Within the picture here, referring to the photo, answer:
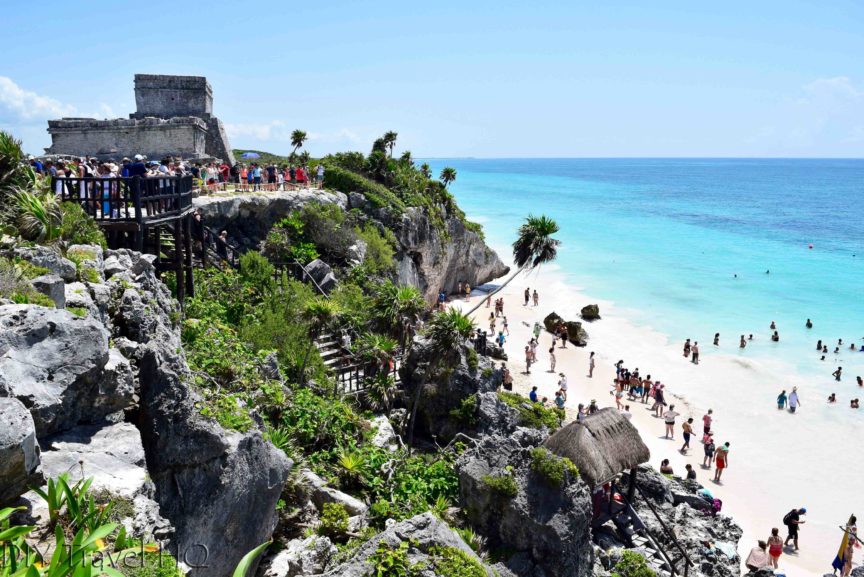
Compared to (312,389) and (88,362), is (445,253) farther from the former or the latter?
(88,362)

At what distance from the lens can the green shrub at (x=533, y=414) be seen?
19.5m

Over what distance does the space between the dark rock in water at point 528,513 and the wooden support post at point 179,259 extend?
393 inches

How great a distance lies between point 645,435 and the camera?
2623 centimetres

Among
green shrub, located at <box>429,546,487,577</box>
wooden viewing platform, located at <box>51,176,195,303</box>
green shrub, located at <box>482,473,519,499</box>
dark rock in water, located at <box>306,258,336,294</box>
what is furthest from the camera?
dark rock in water, located at <box>306,258,336,294</box>

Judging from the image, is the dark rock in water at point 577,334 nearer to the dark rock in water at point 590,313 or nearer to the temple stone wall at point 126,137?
the dark rock in water at point 590,313

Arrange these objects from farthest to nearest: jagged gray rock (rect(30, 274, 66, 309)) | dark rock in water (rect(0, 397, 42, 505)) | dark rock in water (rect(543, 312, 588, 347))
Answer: dark rock in water (rect(543, 312, 588, 347))
jagged gray rock (rect(30, 274, 66, 309))
dark rock in water (rect(0, 397, 42, 505))

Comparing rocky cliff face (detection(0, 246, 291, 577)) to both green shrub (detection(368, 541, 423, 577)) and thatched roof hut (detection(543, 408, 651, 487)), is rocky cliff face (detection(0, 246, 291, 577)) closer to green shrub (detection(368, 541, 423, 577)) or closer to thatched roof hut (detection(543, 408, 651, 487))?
green shrub (detection(368, 541, 423, 577))

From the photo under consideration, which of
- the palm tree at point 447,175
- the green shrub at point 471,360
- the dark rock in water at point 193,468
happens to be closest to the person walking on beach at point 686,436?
the green shrub at point 471,360

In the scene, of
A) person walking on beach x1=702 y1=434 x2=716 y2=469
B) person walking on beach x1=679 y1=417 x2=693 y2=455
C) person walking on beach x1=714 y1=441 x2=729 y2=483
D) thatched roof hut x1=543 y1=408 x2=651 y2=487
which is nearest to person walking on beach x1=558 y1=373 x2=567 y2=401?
person walking on beach x1=679 y1=417 x2=693 y2=455

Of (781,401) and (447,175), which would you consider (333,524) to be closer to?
(781,401)

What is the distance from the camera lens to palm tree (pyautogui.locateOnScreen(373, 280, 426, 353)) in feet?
69.2

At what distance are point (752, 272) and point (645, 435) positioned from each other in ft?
154

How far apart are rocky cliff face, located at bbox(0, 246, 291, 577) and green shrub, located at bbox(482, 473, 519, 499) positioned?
4.88 meters

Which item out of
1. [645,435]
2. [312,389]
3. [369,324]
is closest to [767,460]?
[645,435]
